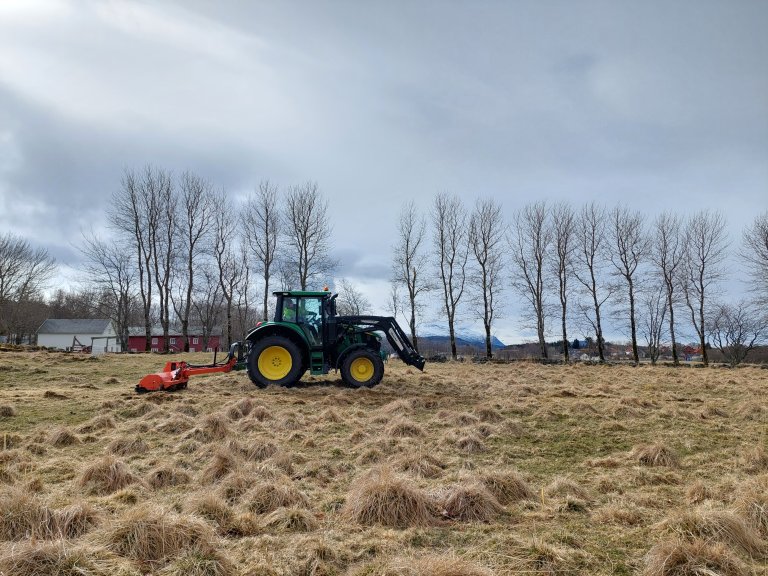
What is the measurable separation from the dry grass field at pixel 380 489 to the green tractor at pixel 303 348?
9.78ft

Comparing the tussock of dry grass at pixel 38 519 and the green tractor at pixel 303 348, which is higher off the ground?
the green tractor at pixel 303 348

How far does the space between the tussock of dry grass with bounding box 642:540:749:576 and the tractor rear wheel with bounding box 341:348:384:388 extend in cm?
967

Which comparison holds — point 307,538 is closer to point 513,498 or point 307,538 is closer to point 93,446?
point 513,498

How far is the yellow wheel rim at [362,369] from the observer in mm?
12398

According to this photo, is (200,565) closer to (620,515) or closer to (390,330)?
(620,515)

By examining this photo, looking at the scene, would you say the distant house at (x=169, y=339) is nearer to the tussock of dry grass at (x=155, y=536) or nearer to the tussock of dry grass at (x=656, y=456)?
the tussock of dry grass at (x=656, y=456)

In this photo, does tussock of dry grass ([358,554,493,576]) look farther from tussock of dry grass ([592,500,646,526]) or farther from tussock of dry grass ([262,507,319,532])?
tussock of dry grass ([592,500,646,526])

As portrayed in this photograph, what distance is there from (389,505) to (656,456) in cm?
357

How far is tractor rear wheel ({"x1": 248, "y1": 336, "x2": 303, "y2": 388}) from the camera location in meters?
12.2

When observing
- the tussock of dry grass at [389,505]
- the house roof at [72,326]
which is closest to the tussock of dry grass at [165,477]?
the tussock of dry grass at [389,505]

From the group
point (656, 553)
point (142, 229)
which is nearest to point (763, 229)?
point (656, 553)

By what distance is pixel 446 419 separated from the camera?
785 centimetres

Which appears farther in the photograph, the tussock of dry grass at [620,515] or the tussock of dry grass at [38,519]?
the tussock of dry grass at [620,515]

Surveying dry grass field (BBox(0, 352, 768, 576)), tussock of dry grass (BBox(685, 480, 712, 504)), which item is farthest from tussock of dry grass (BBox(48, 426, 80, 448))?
tussock of dry grass (BBox(685, 480, 712, 504))
